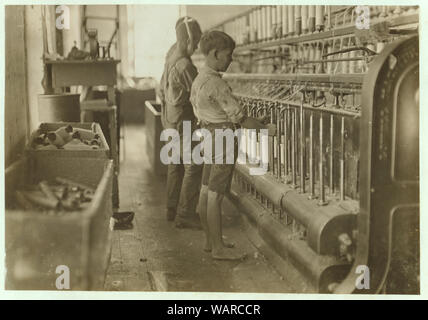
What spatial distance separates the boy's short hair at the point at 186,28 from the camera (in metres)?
4.04

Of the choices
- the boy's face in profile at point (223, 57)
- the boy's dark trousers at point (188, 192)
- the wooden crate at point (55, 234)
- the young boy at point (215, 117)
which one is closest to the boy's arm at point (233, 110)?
the young boy at point (215, 117)

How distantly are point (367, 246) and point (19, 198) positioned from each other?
65.5 inches

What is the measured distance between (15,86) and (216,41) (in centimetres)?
130

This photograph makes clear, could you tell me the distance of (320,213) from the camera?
274cm

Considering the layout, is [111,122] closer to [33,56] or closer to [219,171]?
[33,56]

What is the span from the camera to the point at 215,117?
10.9 ft

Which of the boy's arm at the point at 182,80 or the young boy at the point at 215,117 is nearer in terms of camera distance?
the young boy at the point at 215,117

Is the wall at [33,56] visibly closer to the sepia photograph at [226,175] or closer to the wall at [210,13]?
the sepia photograph at [226,175]

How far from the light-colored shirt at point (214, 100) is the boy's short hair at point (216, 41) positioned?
129 millimetres

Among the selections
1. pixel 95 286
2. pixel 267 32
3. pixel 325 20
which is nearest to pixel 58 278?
pixel 95 286

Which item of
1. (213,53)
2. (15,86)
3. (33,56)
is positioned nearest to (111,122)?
(33,56)

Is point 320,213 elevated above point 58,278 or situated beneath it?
elevated above

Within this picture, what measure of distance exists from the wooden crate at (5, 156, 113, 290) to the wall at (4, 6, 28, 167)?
0.21 metres

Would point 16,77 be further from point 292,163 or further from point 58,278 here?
point 292,163
